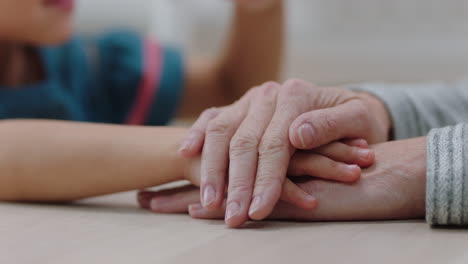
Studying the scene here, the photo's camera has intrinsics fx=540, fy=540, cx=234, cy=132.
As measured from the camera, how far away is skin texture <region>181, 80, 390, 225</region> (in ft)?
1.41

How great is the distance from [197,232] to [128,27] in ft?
3.34

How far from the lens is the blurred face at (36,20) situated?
2.61 ft

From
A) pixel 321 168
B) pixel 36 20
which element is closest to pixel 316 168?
Answer: pixel 321 168

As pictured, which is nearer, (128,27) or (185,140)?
(185,140)

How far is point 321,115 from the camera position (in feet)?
1.50

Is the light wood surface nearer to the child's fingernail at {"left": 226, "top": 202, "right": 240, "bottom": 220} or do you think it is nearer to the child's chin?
the child's fingernail at {"left": 226, "top": 202, "right": 240, "bottom": 220}

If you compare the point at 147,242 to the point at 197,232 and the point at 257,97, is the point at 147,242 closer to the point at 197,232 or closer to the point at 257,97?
the point at 197,232

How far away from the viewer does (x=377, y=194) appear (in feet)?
1.43

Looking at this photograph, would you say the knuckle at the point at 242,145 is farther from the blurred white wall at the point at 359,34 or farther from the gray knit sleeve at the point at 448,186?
the blurred white wall at the point at 359,34

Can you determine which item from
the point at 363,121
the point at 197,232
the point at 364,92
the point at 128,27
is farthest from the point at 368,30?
the point at 197,232

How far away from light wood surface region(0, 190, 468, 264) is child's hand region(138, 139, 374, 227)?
0.8 inches

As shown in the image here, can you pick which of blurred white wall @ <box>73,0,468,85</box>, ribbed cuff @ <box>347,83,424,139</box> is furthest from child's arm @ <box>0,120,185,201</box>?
blurred white wall @ <box>73,0,468,85</box>

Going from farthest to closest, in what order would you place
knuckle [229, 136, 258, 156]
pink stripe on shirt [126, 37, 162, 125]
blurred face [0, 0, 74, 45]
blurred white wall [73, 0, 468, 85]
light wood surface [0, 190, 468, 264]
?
blurred white wall [73, 0, 468, 85]
pink stripe on shirt [126, 37, 162, 125]
blurred face [0, 0, 74, 45]
knuckle [229, 136, 258, 156]
light wood surface [0, 190, 468, 264]

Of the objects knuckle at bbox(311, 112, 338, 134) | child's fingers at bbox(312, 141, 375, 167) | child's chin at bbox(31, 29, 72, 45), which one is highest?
knuckle at bbox(311, 112, 338, 134)
